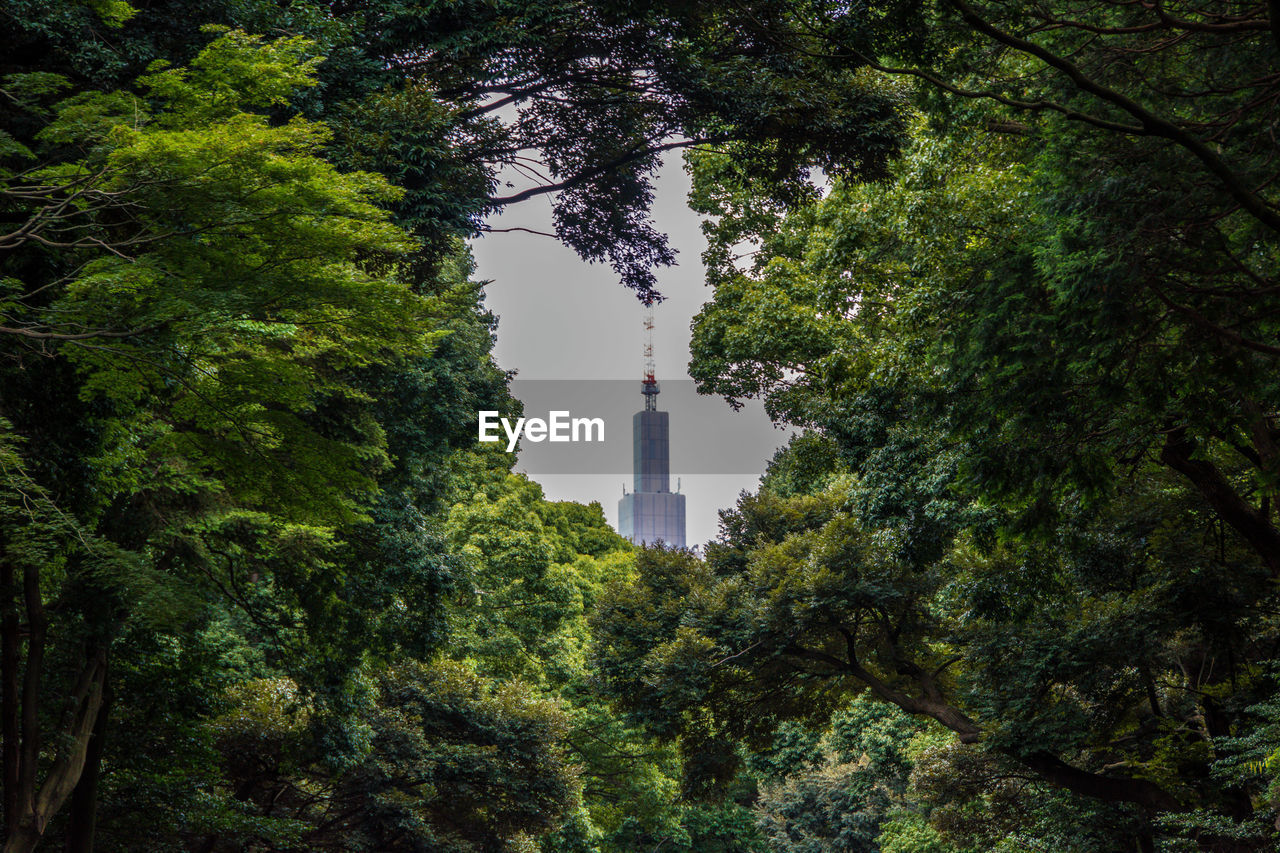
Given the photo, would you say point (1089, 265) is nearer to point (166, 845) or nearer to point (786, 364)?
point (786, 364)

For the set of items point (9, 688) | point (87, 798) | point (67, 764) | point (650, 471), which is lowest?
point (87, 798)

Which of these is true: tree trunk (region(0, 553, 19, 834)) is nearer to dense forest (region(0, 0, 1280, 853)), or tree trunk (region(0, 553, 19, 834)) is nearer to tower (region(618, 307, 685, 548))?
dense forest (region(0, 0, 1280, 853))

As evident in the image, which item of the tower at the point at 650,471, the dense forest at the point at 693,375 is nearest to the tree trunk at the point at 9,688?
the dense forest at the point at 693,375

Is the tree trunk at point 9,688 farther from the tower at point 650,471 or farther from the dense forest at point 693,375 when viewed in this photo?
the tower at point 650,471

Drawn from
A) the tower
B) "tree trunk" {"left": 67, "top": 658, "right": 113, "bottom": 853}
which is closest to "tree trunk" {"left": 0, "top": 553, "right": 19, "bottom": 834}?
"tree trunk" {"left": 67, "top": 658, "right": 113, "bottom": 853}

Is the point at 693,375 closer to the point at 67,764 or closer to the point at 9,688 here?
the point at 67,764

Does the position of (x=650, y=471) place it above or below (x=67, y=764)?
above

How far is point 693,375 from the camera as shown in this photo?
1908cm

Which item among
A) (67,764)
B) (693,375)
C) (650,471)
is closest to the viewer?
(67,764)

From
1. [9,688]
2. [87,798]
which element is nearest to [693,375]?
[87,798]

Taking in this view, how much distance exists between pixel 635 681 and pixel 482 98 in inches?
483

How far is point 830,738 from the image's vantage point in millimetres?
28719

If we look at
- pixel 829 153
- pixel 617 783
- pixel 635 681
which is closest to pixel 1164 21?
pixel 829 153

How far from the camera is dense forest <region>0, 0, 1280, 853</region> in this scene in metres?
7.20
